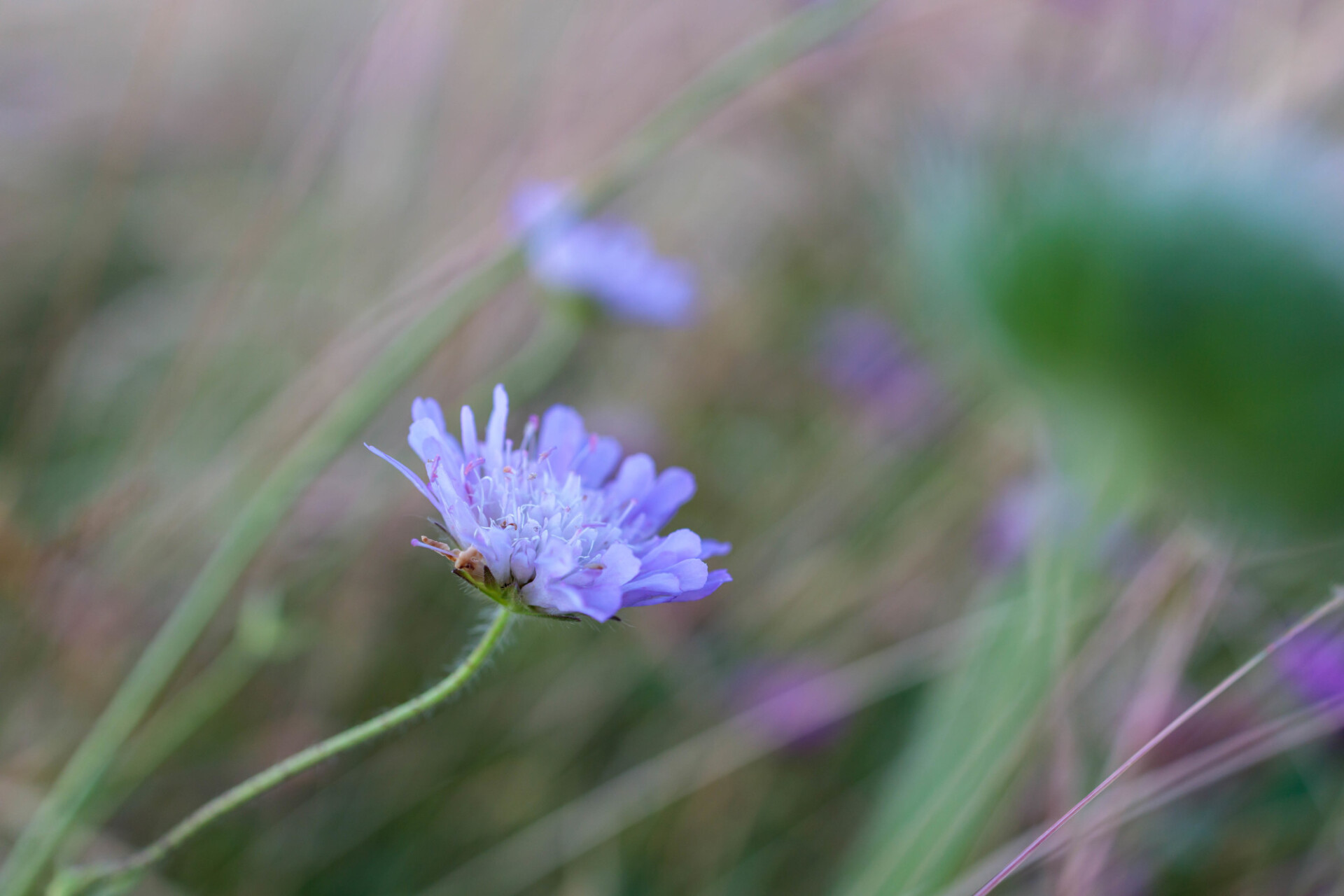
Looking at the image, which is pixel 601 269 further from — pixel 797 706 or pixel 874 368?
pixel 874 368

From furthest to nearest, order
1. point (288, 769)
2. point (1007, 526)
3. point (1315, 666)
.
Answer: point (1007, 526), point (1315, 666), point (288, 769)

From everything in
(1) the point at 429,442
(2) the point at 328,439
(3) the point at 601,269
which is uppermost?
(3) the point at 601,269

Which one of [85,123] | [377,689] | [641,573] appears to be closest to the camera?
[641,573]

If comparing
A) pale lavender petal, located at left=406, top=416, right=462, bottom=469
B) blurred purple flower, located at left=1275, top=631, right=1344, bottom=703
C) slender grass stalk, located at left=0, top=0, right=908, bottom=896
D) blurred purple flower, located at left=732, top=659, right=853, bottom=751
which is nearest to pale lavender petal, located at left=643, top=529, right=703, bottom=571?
pale lavender petal, located at left=406, top=416, right=462, bottom=469

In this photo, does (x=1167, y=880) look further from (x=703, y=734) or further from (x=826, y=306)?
(x=826, y=306)

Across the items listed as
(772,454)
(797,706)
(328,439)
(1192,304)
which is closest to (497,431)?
(328,439)

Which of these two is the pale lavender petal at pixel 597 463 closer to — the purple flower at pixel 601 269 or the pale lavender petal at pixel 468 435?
the pale lavender petal at pixel 468 435

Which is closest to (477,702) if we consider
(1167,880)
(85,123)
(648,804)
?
(648,804)

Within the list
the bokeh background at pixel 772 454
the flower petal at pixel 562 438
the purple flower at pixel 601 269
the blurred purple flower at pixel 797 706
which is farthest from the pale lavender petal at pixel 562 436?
the blurred purple flower at pixel 797 706
